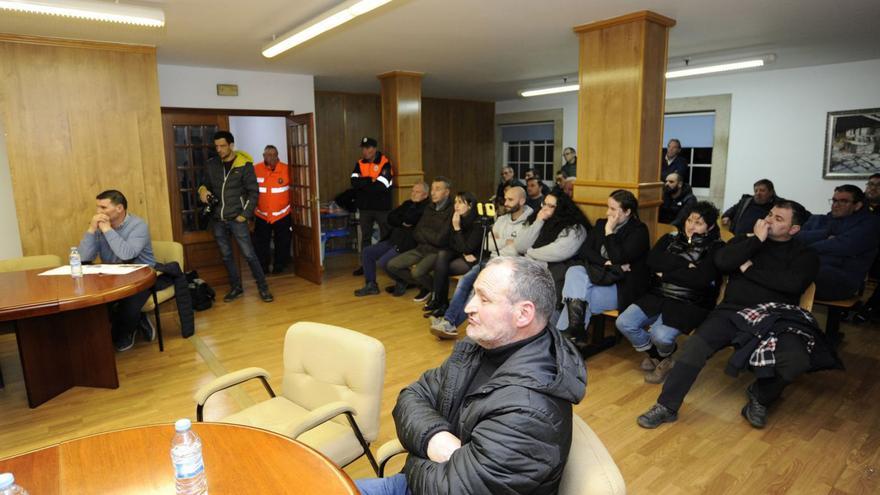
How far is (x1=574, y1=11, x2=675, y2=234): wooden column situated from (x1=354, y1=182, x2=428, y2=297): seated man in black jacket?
6.90 ft

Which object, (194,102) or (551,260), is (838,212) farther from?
(194,102)

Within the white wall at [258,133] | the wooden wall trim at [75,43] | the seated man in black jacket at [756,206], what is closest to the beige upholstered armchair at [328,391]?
the wooden wall trim at [75,43]

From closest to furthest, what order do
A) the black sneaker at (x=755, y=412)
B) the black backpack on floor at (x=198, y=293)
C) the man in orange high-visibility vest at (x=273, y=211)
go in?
1. the black sneaker at (x=755, y=412)
2. the black backpack on floor at (x=198, y=293)
3. the man in orange high-visibility vest at (x=273, y=211)

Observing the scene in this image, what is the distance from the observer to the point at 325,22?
12.5ft

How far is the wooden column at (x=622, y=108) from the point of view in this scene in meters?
4.16

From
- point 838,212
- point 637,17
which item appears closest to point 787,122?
point 838,212

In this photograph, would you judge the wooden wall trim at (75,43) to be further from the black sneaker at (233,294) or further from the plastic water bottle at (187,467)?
the plastic water bottle at (187,467)

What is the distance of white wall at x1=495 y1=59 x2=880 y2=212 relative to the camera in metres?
6.44

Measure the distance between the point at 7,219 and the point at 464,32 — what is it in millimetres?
4712

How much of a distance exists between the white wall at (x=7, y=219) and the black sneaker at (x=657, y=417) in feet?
18.8

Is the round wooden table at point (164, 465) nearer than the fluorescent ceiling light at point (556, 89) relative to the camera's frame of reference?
Yes

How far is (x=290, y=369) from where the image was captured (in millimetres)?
2406

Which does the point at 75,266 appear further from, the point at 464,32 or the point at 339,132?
the point at 339,132

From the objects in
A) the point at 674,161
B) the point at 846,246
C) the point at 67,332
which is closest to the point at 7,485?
the point at 67,332
